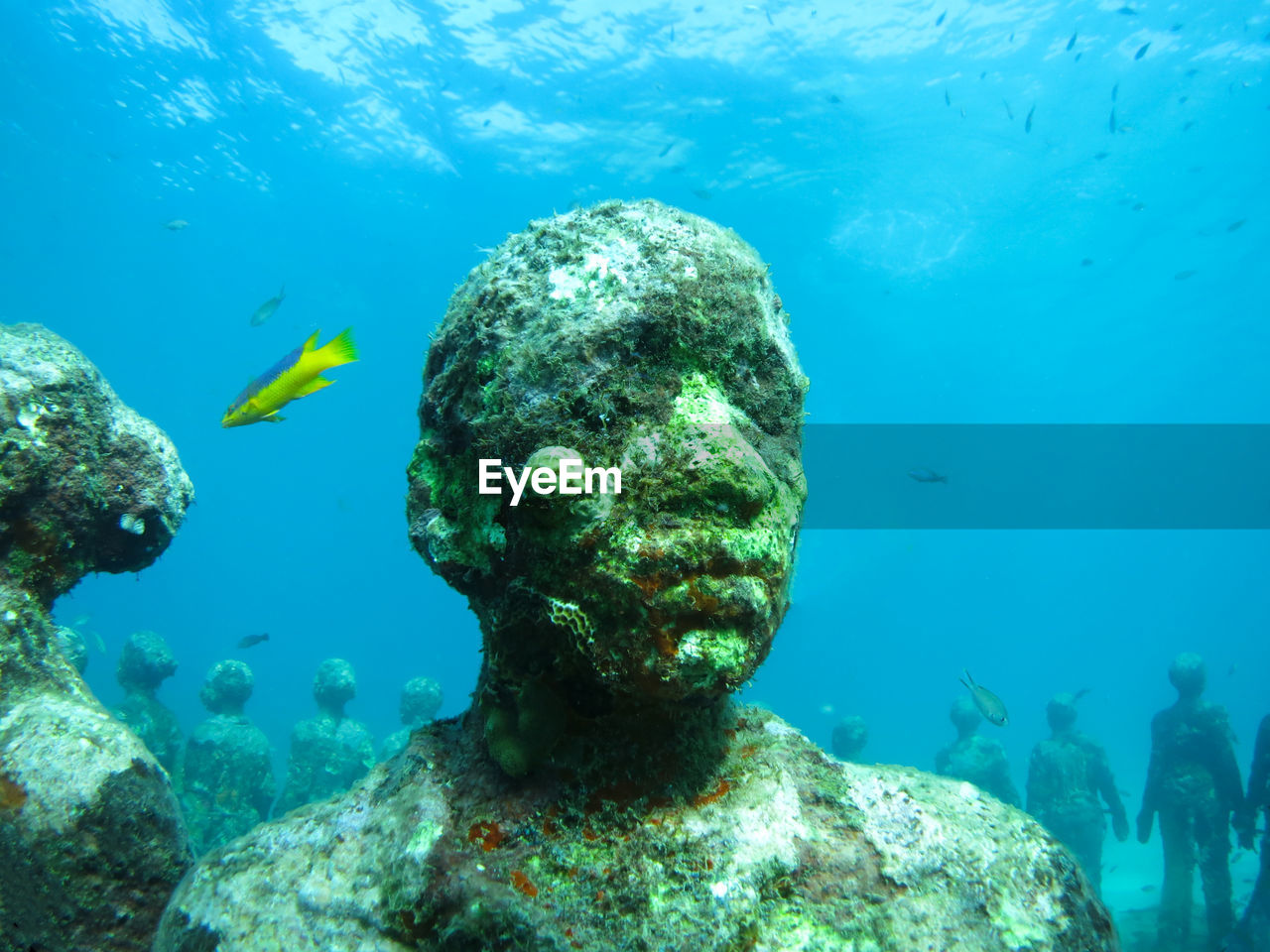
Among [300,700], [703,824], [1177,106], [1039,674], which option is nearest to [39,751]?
[703,824]

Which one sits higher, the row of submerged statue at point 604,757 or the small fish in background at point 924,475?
the small fish in background at point 924,475

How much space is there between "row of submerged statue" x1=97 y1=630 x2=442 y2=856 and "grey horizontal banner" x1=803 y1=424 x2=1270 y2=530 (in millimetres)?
27066

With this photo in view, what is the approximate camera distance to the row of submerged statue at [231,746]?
417 inches

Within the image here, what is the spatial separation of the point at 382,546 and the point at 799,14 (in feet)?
353

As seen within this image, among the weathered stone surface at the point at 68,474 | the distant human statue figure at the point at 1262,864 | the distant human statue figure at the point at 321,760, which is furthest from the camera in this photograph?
the distant human statue figure at the point at 321,760

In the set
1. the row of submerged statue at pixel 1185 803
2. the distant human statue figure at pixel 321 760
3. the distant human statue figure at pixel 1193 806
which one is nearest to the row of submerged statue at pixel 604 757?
the row of submerged statue at pixel 1185 803

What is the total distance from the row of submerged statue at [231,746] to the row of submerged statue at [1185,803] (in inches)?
515

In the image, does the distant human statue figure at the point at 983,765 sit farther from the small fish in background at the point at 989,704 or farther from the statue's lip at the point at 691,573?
the statue's lip at the point at 691,573

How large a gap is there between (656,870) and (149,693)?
48.0ft

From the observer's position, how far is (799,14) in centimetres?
2402

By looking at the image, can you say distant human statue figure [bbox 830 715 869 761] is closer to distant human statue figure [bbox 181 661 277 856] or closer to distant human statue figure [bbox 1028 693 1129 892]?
distant human statue figure [bbox 1028 693 1129 892]

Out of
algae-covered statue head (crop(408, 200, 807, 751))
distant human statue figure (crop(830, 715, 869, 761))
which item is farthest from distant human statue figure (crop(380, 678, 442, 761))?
algae-covered statue head (crop(408, 200, 807, 751))

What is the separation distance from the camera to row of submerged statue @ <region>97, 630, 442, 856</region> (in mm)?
10586

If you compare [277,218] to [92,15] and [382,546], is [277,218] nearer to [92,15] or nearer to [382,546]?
[92,15]
